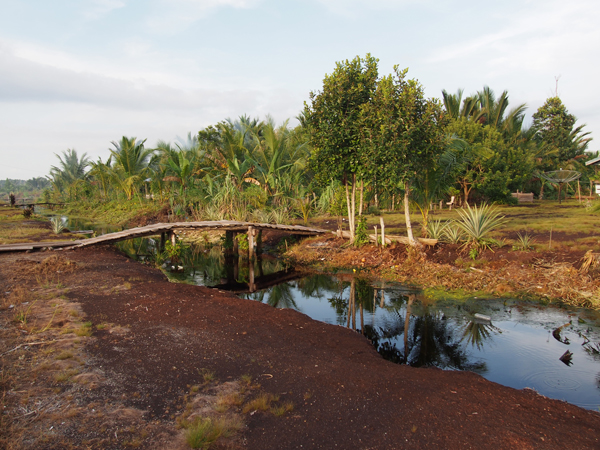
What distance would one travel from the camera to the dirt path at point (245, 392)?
348 centimetres

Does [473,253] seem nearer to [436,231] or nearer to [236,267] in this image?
[436,231]

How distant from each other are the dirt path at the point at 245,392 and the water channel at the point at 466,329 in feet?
3.35

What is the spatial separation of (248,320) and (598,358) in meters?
5.34

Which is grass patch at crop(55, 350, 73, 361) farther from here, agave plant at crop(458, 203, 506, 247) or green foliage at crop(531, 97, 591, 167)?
green foliage at crop(531, 97, 591, 167)

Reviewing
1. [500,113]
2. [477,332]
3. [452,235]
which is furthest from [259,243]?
[500,113]

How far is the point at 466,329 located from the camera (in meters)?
7.54

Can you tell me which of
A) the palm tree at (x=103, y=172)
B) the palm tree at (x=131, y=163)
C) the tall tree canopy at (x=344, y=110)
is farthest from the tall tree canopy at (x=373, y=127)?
the palm tree at (x=103, y=172)

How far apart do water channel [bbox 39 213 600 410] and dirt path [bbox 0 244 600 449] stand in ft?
3.35

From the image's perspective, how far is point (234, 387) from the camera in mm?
4402

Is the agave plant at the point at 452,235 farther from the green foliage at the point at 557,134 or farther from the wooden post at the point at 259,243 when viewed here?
the green foliage at the point at 557,134

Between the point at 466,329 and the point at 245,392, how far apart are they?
191 inches

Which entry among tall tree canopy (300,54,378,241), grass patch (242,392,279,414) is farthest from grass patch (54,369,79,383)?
tall tree canopy (300,54,378,241)

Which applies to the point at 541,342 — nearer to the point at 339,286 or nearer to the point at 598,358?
the point at 598,358

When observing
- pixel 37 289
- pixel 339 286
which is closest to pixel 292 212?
pixel 339 286
